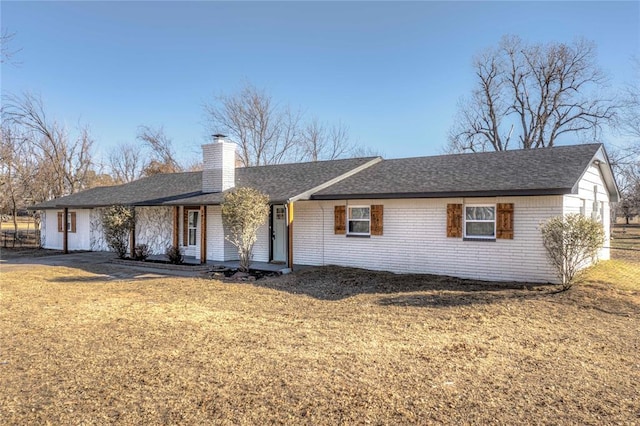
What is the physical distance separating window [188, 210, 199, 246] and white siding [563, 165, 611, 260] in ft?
43.2

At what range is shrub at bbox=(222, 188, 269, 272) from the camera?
12242mm

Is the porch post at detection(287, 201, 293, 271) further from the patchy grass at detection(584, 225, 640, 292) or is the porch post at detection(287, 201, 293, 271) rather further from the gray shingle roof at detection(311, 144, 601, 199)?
the patchy grass at detection(584, 225, 640, 292)

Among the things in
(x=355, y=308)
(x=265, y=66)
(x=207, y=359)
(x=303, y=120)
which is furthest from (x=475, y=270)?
(x=303, y=120)

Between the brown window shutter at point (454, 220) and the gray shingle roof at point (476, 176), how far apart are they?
0.58 m

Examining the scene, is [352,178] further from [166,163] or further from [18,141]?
[166,163]

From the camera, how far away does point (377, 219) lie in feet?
40.7

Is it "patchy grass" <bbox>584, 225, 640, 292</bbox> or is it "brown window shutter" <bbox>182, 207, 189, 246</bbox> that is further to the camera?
"brown window shutter" <bbox>182, 207, 189, 246</bbox>

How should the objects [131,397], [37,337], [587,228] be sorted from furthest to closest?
[587,228], [37,337], [131,397]

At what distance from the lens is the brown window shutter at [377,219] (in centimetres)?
1233

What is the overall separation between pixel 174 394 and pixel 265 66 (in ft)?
86.2

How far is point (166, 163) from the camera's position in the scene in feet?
127

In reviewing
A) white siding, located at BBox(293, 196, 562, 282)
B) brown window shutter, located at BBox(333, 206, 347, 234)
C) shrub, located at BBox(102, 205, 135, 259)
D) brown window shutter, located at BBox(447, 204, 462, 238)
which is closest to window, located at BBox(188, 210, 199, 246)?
shrub, located at BBox(102, 205, 135, 259)

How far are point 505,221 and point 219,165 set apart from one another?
35.4ft

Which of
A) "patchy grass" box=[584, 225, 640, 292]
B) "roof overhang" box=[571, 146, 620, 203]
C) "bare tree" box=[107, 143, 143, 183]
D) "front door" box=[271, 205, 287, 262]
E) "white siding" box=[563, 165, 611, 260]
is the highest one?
"bare tree" box=[107, 143, 143, 183]
